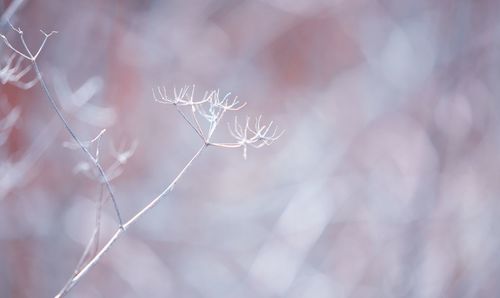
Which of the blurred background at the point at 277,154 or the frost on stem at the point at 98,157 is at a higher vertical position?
the blurred background at the point at 277,154

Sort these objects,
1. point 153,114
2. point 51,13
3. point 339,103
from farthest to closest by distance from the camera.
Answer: point 339,103
point 153,114
point 51,13

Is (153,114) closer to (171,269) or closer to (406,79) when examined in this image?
(171,269)

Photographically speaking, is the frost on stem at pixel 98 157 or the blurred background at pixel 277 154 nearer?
the frost on stem at pixel 98 157

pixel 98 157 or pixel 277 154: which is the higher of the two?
pixel 277 154

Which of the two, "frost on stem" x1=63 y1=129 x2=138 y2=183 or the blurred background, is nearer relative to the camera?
"frost on stem" x1=63 y1=129 x2=138 y2=183

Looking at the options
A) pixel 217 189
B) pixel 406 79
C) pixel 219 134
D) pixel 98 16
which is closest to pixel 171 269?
pixel 217 189

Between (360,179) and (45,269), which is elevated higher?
(360,179)

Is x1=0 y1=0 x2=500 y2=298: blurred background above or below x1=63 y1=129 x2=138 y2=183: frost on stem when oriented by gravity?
above

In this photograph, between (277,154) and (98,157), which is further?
(277,154)
